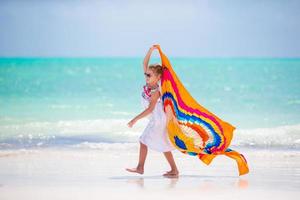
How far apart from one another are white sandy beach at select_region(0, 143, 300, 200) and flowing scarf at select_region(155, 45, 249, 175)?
238mm

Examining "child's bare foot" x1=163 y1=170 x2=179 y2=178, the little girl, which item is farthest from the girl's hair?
"child's bare foot" x1=163 y1=170 x2=179 y2=178

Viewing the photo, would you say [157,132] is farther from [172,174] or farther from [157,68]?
[157,68]

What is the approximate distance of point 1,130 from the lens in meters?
12.2

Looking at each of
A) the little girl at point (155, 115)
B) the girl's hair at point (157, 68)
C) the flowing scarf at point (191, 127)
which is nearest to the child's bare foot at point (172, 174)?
the little girl at point (155, 115)

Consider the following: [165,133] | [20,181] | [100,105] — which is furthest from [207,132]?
[100,105]

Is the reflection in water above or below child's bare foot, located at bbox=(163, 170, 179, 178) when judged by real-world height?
below

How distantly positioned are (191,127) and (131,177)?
0.72m

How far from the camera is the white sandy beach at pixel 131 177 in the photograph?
6.38 metres

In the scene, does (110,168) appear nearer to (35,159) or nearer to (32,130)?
(35,159)

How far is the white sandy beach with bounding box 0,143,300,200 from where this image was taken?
6.38 m

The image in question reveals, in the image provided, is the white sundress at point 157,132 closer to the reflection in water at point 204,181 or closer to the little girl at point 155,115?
the little girl at point 155,115

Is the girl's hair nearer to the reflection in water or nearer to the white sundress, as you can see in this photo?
the white sundress

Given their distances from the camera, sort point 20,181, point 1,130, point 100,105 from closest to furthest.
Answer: point 20,181 → point 1,130 → point 100,105

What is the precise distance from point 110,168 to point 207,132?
44.8 inches
